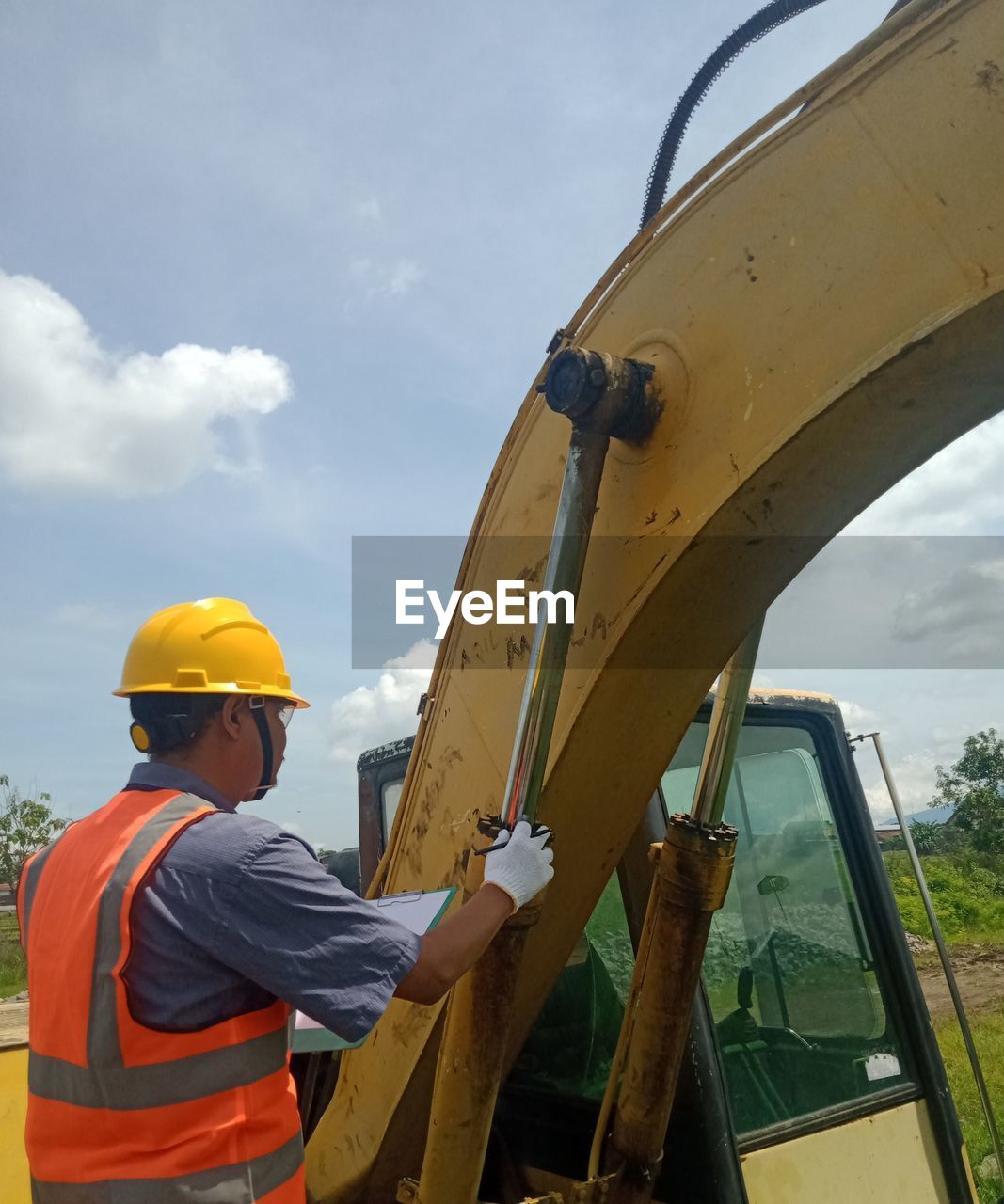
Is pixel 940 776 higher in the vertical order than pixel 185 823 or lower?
higher

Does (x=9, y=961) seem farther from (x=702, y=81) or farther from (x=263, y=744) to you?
(x=702, y=81)

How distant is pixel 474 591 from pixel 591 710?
0.52 m

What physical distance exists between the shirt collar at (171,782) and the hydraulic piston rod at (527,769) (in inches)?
19.3

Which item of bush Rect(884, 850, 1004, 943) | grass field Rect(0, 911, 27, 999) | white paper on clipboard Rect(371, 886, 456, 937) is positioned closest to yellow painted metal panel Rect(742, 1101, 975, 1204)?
white paper on clipboard Rect(371, 886, 456, 937)

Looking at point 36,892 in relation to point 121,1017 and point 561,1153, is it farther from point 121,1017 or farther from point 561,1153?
point 561,1153

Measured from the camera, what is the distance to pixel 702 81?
199cm

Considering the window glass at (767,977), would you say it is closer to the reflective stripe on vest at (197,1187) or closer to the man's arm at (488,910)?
the man's arm at (488,910)

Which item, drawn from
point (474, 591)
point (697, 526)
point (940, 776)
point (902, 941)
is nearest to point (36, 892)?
point (474, 591)

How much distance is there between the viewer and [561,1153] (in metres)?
2.38

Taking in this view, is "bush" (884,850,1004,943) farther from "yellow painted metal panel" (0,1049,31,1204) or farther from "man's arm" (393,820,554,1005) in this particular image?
"man's arm" (393,820,554,1005)

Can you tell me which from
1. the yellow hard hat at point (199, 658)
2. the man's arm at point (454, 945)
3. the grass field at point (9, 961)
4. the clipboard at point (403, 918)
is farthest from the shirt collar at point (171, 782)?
the grass field at point (9, 961)

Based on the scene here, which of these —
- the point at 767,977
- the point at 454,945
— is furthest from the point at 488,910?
the point at 767,977

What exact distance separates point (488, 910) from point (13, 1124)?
2.05 metres

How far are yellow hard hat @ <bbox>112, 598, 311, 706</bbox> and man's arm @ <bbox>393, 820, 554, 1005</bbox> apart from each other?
0.55 metres
